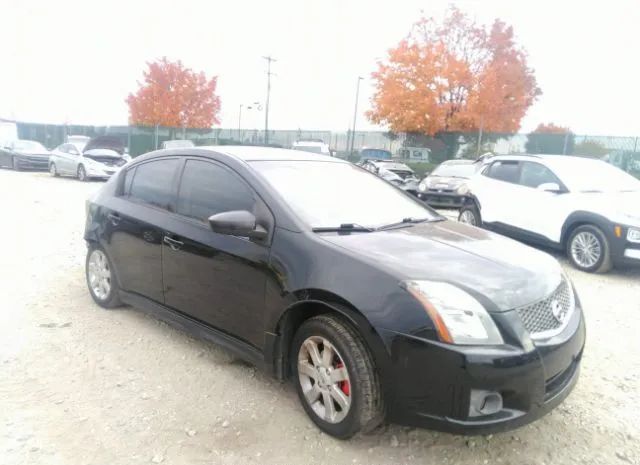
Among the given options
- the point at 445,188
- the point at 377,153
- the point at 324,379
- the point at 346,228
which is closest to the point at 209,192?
the point at 346,228

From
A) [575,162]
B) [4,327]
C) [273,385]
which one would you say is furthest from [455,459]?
[575,162]

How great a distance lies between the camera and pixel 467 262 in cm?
281

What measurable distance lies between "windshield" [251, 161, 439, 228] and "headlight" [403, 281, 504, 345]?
874 millimetres

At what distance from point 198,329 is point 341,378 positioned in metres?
1.33

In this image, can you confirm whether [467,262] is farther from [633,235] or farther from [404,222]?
[633,235]

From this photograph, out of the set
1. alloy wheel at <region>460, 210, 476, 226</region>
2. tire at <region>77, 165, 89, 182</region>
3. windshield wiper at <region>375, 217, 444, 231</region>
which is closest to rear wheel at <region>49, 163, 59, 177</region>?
tire at <region>77, 165, 89, 182</region>

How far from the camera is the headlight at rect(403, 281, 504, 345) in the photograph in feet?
7.81

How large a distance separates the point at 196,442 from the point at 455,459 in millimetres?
1403

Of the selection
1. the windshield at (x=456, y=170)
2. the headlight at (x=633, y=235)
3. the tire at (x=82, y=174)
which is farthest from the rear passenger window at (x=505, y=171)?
the tire at (x=82, y=174)

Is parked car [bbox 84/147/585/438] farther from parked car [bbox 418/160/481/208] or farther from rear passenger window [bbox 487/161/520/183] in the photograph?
parked car [bbox 418/160/481/208]

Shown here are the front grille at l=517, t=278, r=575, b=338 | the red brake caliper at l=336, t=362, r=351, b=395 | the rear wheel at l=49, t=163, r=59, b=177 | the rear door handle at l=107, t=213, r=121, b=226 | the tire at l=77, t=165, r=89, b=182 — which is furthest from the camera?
the rear wheel at l=49, t=163, r=59, b=177

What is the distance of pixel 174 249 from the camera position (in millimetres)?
3695

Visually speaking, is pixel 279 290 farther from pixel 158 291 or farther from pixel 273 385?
pixel 158 291

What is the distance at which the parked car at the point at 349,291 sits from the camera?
2.41 m
